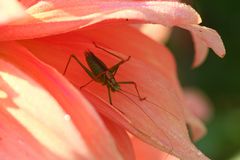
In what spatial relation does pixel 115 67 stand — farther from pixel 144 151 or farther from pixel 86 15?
pixel 144 151

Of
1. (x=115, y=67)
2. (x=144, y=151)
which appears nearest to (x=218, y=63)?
(x=144, y=151)

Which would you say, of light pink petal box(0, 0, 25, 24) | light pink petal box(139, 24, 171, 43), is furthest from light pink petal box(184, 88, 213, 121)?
light pink petal box(0, 0, 25, 24)

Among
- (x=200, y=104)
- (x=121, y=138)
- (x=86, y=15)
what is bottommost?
(x=200, y=104)

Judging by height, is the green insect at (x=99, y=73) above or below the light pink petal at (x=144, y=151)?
above

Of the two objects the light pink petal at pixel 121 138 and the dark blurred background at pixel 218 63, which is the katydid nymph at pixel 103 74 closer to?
the light pink petal at pixel 121 138

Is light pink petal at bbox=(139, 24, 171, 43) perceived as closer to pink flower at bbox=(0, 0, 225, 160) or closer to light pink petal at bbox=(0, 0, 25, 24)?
pink flower at bbox=(0, 0, 225, 160)

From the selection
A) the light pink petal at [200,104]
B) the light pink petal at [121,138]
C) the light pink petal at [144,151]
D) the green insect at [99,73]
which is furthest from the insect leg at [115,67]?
the light pink petal at [200,104]

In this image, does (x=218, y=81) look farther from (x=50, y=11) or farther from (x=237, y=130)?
(x=50, y=11)
